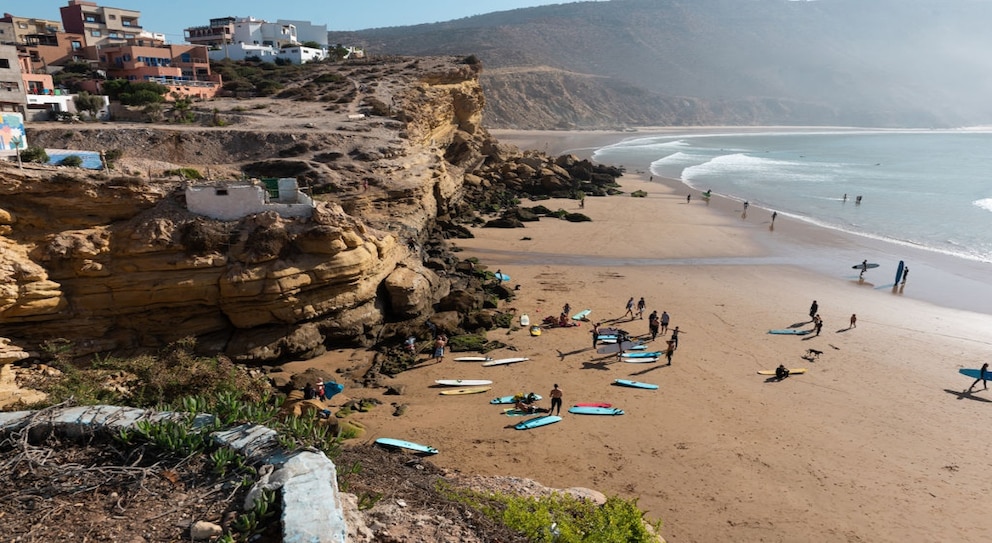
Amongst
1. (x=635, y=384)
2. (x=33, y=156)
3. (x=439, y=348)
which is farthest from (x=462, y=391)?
(x=33, y=156)

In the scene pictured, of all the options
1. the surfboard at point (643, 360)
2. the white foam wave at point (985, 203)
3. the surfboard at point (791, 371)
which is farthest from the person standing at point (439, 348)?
the white foam wave at point (985, 203)

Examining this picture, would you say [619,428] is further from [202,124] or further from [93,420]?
[202,124]

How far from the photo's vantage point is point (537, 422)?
13.0 metres

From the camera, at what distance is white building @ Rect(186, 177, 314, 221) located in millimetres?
15062

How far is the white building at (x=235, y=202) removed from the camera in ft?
49.4

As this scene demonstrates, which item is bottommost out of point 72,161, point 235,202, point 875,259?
point 875,259

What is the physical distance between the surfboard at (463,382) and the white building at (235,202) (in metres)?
6.22

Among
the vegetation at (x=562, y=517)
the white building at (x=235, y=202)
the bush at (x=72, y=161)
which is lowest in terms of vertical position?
the vegetation at (x=562, y=517)

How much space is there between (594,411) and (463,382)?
12.1 feet

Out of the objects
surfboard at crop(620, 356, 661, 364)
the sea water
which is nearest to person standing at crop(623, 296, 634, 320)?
surfboard at crop(620, 356, 661, 364)

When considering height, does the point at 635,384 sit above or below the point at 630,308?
below

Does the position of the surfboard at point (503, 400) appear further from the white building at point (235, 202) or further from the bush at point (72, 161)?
the bush at point (72, 161)

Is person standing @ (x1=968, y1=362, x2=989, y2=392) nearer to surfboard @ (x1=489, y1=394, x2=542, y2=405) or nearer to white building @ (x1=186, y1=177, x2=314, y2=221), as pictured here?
surfboard @ (x1=489, y1=394, x2=542, y2=405)

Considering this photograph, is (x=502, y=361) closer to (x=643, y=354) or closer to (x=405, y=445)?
(x=643, y=354)
